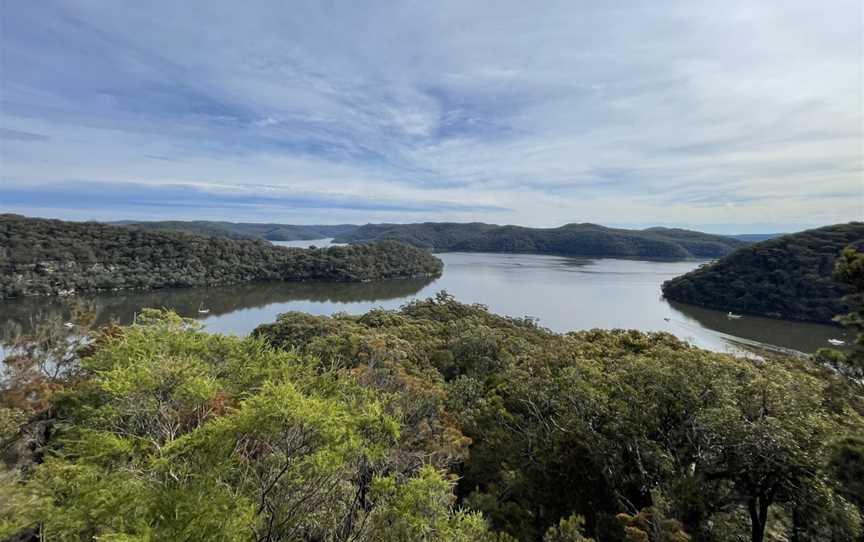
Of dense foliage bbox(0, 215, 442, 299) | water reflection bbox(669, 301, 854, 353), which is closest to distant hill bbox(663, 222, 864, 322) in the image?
water reflection bbox(669, 301, 854, 353)

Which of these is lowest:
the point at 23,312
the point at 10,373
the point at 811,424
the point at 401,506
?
the point at 23,312

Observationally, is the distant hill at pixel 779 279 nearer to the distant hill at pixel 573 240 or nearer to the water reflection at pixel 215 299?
the water reflection at pixel 215 299

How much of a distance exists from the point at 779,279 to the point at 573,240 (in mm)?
88582

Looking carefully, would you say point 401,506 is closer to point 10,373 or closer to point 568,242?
point 10,373

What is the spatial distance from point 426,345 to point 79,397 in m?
12.2

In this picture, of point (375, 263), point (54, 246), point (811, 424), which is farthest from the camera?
point (375, 263)

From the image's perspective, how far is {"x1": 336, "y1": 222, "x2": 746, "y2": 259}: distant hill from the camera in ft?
380

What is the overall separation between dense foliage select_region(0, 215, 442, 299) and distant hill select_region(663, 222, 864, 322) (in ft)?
146

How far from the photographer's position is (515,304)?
154 feet

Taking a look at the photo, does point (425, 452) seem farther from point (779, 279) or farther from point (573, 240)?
point (573, 240)

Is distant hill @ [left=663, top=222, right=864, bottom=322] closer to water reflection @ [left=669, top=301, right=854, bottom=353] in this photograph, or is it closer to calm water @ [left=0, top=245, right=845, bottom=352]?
water reflection @ [left=669, top=301, right=854, bottom=353]

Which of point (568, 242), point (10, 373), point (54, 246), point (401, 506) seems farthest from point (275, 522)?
point (568, 242)

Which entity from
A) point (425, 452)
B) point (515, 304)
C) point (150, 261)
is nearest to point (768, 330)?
point (515, 304)

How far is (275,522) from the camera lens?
14.3ft
